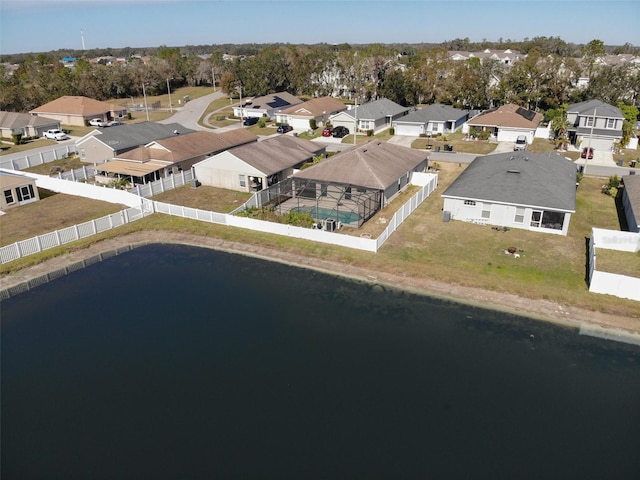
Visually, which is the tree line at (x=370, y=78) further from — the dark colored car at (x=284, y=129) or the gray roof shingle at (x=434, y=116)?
the dark colored car at (x=284, y=129)

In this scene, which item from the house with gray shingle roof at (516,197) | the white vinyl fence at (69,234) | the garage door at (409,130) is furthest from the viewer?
the garage door at (409,130)

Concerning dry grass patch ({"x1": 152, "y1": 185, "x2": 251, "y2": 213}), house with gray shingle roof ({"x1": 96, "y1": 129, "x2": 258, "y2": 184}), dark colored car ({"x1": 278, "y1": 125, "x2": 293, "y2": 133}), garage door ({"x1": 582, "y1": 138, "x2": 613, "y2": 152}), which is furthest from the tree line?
dry grass patch ({"x1": 152, "y1": 185, "x2": 251, "y2": 213})

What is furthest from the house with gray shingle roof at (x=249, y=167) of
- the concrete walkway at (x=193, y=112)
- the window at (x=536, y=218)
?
the concrete walkway at (x=193, y=112)

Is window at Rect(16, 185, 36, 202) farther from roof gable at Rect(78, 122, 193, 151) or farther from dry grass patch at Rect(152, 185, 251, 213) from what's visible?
roof gable at Rect(78, 122, 193, 151)

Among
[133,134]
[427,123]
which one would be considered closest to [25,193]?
[133,134]

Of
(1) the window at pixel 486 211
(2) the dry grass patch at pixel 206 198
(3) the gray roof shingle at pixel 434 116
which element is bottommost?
(2) the dry grass patch at pixel 206 198

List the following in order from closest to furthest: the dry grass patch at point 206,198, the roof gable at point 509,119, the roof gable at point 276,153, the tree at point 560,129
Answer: the dry grass patch at point 206,198
the roof gable at point 276,153
the tree at point 560,129
the roof gable at point 509,119

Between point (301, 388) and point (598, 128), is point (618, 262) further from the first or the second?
point (598, 128)

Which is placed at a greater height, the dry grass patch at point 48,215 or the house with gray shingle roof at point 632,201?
the house with gray shingle roof at point 632,201
